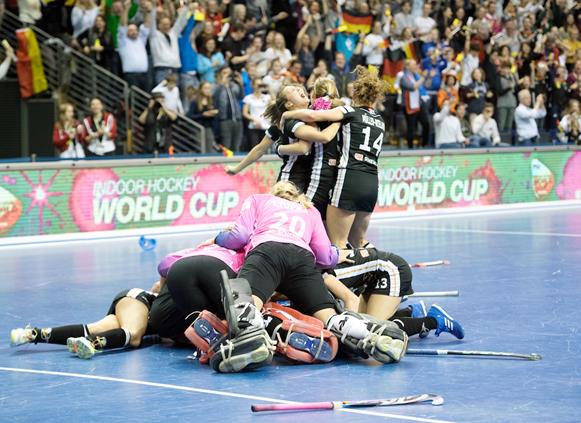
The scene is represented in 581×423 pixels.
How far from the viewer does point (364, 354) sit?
7539 mm

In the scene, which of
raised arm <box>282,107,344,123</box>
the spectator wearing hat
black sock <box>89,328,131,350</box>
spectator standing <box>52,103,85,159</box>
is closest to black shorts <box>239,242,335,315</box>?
black sock <box>89,328,131,350</box>

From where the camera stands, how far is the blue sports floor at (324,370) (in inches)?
248

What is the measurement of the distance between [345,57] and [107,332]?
14.6 meters

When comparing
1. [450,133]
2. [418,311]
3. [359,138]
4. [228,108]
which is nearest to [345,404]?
[418,311]

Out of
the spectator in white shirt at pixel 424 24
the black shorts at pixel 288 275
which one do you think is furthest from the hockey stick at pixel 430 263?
the spectator in white shirt at pixel 424 24

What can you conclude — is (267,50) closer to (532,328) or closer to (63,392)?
(532,328)

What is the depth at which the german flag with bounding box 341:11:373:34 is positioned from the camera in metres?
22.4

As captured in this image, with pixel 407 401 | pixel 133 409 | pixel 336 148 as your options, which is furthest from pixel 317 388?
pixel 336 148

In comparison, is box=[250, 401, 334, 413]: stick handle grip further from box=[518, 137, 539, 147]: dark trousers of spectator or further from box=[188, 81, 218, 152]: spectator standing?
box=[518, 137, 539, 147]: dark trousers of spectator

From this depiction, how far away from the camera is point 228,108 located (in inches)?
747

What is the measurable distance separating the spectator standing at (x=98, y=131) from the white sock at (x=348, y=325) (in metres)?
10.2

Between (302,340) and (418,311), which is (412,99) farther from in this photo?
(302,340)

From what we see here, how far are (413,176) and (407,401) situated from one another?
45.1 ft

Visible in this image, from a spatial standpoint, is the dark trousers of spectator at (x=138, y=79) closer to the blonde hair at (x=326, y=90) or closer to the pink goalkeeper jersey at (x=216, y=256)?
the blonde hair at (x=326, y=90)
